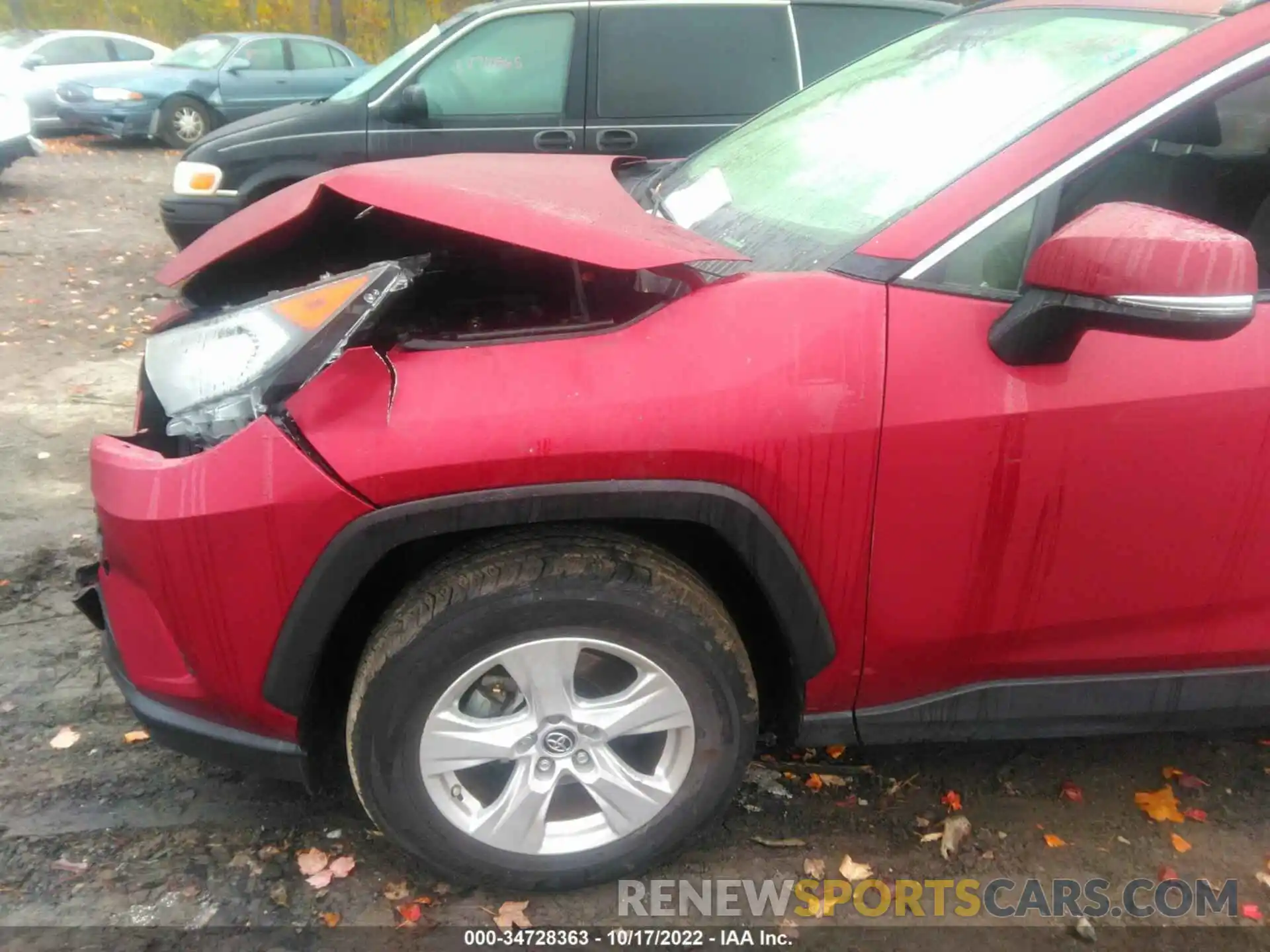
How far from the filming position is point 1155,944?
1975mm

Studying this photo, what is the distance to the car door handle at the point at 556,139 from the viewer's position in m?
5.38

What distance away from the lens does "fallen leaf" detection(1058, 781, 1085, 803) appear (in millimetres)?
2336

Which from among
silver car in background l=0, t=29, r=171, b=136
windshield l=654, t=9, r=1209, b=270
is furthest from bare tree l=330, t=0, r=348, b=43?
windshield l=654, t=9, r=1209, b=270

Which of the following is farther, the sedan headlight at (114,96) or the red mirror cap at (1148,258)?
the sedan headlight at (114,96)

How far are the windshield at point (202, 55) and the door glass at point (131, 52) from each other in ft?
1.76

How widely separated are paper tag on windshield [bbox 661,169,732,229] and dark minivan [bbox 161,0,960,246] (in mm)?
2949

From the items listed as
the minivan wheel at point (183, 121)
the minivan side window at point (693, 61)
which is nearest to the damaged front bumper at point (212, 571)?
the minivan side window at point (693, 61)

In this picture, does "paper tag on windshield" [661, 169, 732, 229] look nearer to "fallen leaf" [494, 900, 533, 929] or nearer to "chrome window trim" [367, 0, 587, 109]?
"fallen leaf" [494, 900, 533, 929]

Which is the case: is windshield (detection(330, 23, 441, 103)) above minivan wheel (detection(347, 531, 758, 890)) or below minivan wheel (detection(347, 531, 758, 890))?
above

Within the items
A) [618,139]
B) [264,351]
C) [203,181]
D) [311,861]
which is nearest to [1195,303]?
[264,351]

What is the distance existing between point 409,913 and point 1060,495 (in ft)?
5.14

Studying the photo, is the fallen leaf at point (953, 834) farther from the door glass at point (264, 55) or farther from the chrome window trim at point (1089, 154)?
the door glass at point (264, 55)

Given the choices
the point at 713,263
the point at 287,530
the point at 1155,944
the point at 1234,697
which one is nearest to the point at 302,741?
the point at 287,530

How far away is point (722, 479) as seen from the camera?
167cm
